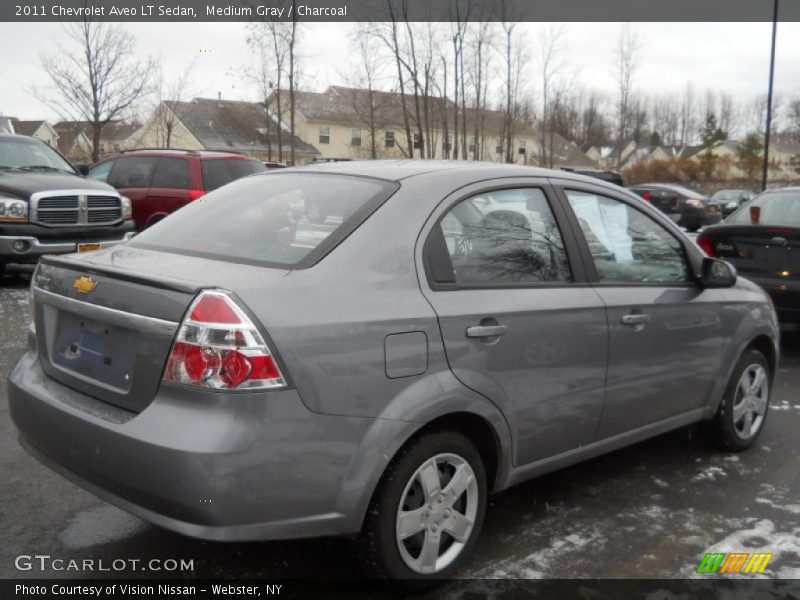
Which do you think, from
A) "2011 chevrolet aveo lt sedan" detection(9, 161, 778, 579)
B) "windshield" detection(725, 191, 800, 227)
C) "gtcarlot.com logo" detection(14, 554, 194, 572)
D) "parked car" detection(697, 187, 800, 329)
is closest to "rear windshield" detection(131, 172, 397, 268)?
"2011 chevrolet aveo lt sedan" detection(9, 161, 778, 579)

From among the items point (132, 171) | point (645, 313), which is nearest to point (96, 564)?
point (645, 313)

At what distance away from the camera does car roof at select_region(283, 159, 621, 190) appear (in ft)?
11.4

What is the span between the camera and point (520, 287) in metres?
3.42

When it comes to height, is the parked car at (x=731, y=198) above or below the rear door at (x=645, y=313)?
above

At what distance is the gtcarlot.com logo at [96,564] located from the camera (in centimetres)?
322

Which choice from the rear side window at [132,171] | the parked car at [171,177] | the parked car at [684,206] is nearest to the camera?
the parked car at [171,177]

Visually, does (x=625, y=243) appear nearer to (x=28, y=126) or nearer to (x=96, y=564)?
(x=96, y=564)

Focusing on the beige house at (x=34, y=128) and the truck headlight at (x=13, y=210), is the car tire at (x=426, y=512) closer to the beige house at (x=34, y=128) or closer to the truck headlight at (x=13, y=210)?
the truck headlight at (x=13, y=210)

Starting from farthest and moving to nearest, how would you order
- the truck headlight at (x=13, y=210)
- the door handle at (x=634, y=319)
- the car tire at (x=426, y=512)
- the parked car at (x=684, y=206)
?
the parked car at (x=684, y=206) < the truck headlight at (x=13, y=210) < the door handle at (x=634, y=319) < the car tire at (x=426, y=512)

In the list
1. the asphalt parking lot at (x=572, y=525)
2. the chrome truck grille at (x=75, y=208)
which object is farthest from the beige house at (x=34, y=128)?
the asphalt parking lot at (x=572, y=525)

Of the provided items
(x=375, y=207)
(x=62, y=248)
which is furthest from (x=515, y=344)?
(x=62, y=248)

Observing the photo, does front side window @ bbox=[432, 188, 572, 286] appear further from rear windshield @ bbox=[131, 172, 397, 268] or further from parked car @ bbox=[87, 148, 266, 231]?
parked car @ bbox=[87, 148, 266, 231]

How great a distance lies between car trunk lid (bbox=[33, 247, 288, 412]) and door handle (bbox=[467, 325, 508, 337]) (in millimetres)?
770

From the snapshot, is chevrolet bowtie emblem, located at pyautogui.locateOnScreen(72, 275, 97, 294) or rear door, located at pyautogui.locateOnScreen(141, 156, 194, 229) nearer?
chevrolet bowtie emblem, located at pyautogui.locateOnScreen(72, 275, 97, 294)
